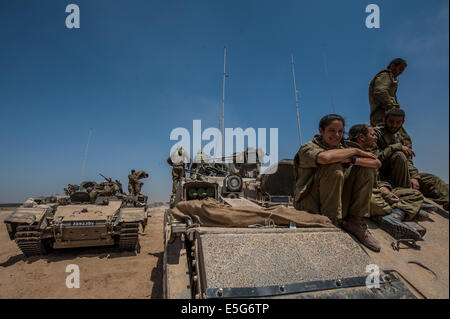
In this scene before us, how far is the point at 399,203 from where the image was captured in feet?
9.36

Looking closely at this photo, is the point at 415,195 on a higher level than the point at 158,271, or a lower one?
higher

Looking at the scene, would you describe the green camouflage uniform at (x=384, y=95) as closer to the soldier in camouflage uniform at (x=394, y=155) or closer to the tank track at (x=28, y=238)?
the soldier in camouflage uniform at (x=394, y=155)

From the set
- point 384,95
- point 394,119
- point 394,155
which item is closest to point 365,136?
point 394,155

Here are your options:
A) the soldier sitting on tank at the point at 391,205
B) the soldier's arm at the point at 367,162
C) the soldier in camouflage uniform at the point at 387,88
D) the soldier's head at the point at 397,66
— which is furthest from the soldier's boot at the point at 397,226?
the soldier's head at the point at 397,66

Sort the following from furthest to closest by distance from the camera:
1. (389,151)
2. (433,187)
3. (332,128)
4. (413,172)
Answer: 1. (433,187)
2. (413,172)
3. (389,151)
4. (332,128)

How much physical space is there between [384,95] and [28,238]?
873 centimetres

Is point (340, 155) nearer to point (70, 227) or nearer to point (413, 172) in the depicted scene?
point (413, 172)

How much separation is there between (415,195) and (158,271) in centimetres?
508

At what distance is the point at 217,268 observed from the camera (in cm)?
162

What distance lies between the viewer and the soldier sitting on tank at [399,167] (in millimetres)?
3396

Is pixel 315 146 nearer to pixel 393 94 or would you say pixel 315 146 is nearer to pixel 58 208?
pixel 393 94

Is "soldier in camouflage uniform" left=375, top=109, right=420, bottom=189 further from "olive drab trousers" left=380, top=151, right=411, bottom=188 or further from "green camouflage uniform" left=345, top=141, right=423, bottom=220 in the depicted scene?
"green camouflage uniform" left=345, top=141, right=423, bottom=220

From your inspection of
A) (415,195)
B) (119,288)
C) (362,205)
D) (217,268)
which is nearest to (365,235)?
(362,205)

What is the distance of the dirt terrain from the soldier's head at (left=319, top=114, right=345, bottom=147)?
3.80 metres
